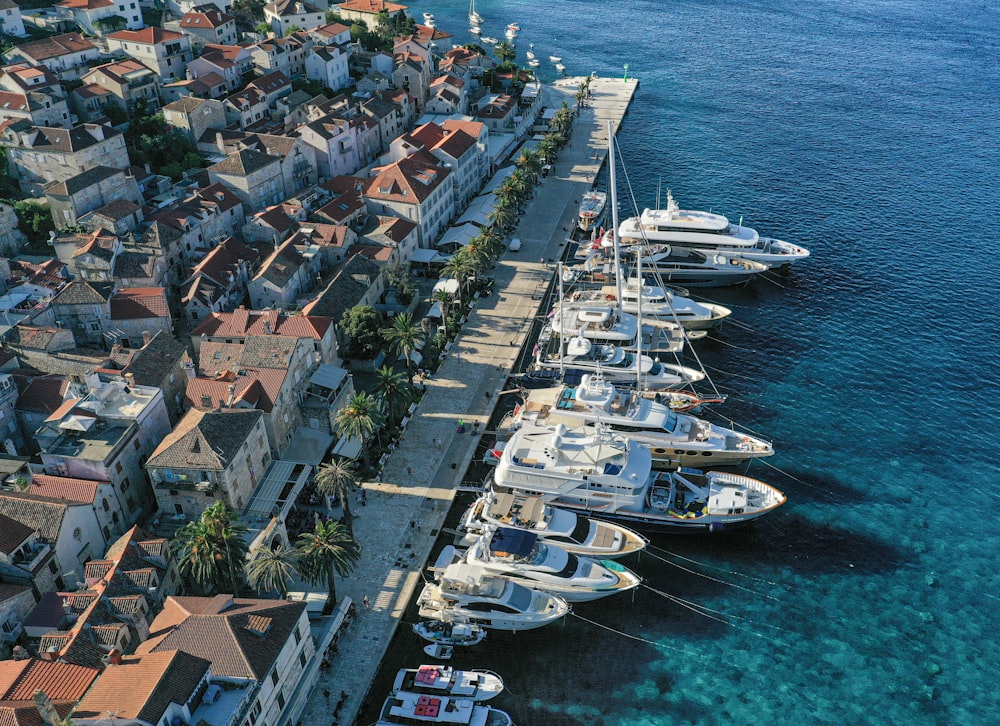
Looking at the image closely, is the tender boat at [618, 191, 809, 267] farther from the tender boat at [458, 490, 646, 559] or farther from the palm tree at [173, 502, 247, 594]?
the palm tree at [173, 502, 247, 594]

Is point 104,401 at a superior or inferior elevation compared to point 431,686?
superior

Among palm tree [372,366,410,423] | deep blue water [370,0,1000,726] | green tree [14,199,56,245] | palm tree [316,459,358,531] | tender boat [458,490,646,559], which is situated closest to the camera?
deep blue water [370,0,1000,726]

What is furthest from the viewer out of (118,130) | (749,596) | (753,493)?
(118,130)

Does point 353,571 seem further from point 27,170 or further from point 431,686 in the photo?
point 27,170

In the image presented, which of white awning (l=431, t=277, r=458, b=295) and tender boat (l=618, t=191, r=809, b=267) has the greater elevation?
tender boat (l=618, t=191, r=809, b=267)

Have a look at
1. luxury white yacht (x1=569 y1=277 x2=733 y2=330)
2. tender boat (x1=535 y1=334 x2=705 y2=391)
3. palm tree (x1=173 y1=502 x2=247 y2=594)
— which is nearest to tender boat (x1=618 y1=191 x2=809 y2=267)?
luxury white yacht (x1=569 y1=277 x2=733 y2=330)

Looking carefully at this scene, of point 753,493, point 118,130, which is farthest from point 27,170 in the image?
point 753,493

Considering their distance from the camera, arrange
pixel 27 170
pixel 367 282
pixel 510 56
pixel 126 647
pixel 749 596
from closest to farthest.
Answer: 1. pixel 126 647
2. pixel 749 596
3. pixel 367 282
4. pixel 27 170
5. pixel 510 56
